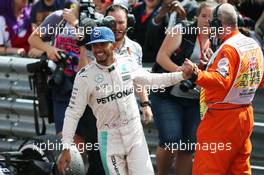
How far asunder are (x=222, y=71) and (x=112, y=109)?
104cm

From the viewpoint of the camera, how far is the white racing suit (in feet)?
25.9

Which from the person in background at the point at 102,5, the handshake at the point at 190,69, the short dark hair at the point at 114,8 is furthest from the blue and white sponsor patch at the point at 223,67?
the person in background at the point at 102,5

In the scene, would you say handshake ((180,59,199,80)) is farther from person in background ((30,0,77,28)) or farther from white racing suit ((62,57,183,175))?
person in background ((30,0,77,28))

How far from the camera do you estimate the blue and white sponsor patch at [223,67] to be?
756cm

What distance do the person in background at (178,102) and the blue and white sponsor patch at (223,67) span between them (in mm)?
898

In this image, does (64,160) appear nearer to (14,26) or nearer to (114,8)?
(114,8)

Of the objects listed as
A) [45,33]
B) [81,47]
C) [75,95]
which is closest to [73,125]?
[75,95]

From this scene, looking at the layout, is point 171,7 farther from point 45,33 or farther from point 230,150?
point 230,150

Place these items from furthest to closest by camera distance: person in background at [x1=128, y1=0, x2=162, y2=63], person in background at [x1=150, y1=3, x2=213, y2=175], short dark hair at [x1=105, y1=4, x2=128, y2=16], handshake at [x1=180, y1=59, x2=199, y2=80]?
person in background at [x1=128, y1=0, x2=162, y2=63] → person in background at [x1=150, y1=3, x2=213, y2=175] → short dark hair at [x1=105, y1=4, x2=128, y2=16] → handshake at [x1=180, y1=59, x2=199, y2=80]

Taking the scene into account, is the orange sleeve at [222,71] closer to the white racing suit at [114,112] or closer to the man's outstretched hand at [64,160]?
the white racing suit at [114,112]

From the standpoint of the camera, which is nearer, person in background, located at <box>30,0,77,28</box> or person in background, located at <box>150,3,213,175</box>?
person in background, located at <box>150,3,213,175</box>

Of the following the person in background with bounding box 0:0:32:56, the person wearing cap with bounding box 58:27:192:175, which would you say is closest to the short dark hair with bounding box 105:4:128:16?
the person wearing cap with bounding box 58:27:192:175

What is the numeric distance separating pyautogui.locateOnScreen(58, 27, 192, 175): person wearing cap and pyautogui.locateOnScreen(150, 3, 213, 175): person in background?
0.77m

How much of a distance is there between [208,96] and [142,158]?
79 cm
